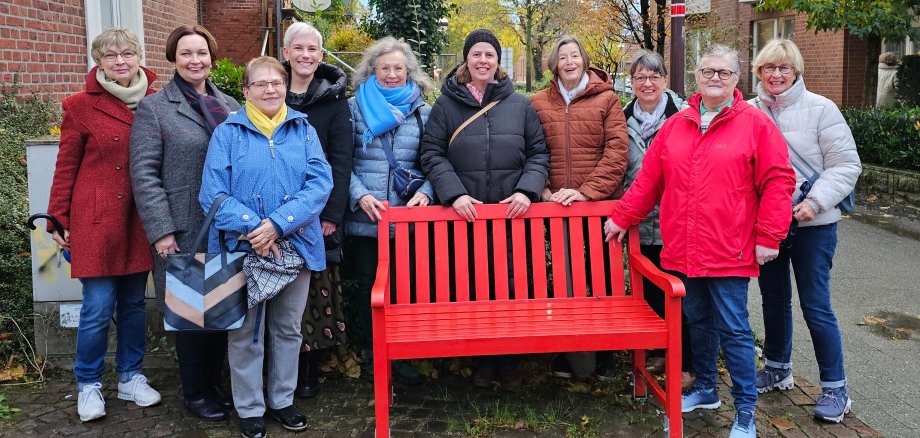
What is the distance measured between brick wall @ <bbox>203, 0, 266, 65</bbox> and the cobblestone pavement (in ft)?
39.6

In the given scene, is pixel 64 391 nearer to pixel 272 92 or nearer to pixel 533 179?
pixel 272 92

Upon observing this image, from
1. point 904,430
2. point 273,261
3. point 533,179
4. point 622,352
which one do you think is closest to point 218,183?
point 273,261

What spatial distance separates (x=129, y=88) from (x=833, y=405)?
400 cm

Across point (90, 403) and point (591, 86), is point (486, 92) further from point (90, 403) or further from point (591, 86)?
point (90, 403)

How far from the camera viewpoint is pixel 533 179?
4406mm

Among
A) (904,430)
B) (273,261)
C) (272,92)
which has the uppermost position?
(272,92)

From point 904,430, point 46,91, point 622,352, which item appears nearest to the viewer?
point 904,430

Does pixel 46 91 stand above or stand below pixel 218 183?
above

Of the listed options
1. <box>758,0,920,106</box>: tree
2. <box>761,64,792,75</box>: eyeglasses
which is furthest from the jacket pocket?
<box>758,0,920,106</box>: tree

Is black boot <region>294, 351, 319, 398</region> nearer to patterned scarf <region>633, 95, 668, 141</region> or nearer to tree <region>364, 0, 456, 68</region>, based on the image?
patterned scarf <region>633, 95, 668, 141</region>

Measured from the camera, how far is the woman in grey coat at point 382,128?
4.41 m

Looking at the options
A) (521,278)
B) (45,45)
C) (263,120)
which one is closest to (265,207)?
(263,120)

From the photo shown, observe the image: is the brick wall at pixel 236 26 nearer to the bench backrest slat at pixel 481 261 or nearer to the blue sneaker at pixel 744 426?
the bench backrest slat at pixel 481 261

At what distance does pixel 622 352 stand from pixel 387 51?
240 cm
